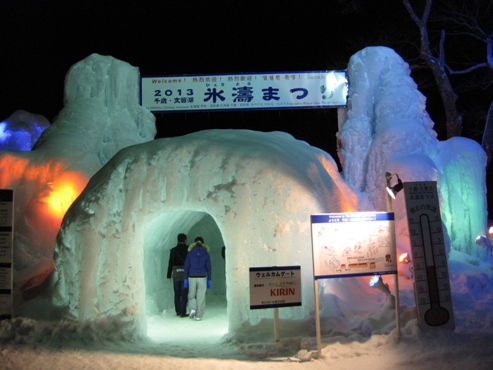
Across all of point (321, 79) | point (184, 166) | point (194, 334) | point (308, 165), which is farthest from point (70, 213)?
point (321, 79)

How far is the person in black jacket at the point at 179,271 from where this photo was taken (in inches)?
438

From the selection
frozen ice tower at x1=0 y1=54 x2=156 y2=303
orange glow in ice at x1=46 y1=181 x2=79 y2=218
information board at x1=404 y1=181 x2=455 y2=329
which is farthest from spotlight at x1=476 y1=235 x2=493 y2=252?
orange glow in ice at x1=46 y1=181 x2=79 y2=218

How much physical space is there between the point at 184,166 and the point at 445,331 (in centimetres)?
492

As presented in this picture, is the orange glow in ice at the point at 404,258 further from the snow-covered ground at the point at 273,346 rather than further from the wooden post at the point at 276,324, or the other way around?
the wooden post at the point at 276,324

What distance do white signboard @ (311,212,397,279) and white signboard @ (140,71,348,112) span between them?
408 inches

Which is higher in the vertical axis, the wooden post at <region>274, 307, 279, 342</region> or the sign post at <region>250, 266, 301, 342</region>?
the sign post at <region>250, 266, 301, 342</region>

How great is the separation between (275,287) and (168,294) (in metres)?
5.35

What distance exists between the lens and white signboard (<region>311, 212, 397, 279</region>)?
23.6 ft

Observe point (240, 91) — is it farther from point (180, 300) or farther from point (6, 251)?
point (6, 251)

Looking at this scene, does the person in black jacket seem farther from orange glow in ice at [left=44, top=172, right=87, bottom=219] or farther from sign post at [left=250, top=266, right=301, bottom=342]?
orange glow in ice at [left=44, top=172, right=87, bottom=219]

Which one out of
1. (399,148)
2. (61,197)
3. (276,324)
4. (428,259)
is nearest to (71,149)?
(61,197)

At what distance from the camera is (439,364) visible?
6.45 meters

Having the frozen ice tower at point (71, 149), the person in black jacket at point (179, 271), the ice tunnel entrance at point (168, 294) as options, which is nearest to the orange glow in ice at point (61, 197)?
the frozen ice tower at point (71, 149)

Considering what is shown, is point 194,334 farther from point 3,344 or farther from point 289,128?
point 289,128
